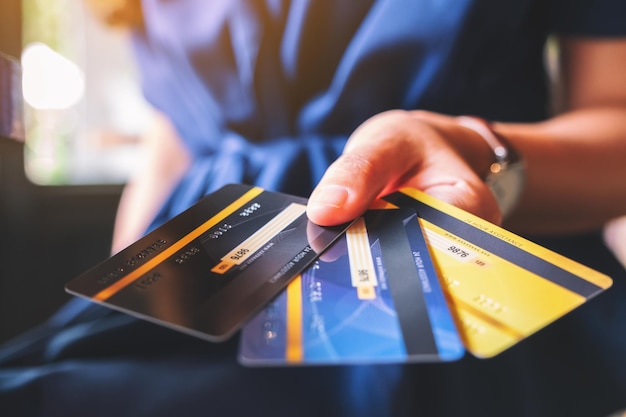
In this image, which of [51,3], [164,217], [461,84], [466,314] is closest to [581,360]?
[466,314]

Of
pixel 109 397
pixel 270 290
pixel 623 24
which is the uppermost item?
pixel 623 24

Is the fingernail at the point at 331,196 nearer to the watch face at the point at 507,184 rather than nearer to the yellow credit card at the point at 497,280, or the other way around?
the yellow credit card at the point at 497,280

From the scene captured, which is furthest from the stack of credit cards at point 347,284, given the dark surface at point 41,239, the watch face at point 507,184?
the dark surface at point 41,239

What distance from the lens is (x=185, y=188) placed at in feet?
2.05

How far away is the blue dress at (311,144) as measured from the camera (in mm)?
392

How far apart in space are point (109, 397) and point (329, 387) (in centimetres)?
15

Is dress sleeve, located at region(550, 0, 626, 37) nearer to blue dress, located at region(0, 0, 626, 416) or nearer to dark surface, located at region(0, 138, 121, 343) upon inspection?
blue dress, located at region(0, 0, 626, 416)

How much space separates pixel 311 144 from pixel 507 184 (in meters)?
0.21

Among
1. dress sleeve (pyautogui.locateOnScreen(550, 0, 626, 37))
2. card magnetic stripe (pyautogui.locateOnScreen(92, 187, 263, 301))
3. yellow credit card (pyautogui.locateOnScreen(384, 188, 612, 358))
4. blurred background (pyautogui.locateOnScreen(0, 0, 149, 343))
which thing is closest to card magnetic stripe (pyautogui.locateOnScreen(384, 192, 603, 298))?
yellow credit card (pyautogui.locateOnScreen(384, 188, 612, 358))

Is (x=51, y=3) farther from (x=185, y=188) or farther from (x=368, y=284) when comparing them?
(x=368, y=284)

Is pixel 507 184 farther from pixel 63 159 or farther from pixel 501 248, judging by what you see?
pixel 63 159

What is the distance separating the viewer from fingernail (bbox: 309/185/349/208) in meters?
0.40

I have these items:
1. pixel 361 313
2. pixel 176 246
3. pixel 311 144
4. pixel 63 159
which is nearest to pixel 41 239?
pixel 63 159

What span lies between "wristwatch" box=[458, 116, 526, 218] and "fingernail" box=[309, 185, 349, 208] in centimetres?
18
